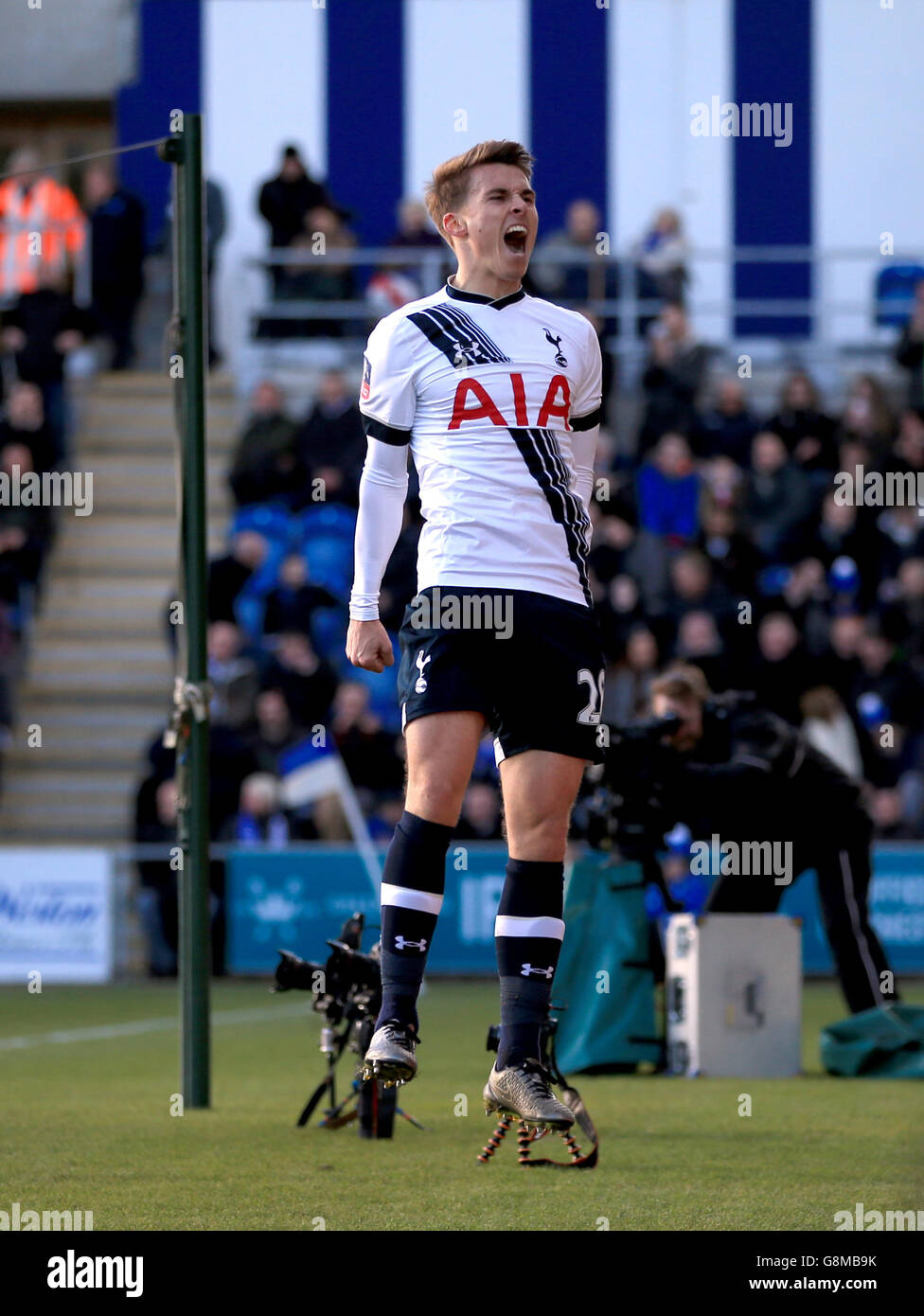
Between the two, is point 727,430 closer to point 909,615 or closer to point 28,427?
point 909,615

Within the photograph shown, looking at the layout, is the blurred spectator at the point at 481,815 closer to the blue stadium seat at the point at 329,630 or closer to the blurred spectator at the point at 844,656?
the blue stadium seat at the point at 329,630

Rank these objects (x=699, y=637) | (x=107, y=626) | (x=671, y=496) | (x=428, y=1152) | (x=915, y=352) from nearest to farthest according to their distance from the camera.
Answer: (x=428, y=1152) < (x=699, y=637) < (x=671, y=496) < (x=915, y=352) < (x=107, y=626)

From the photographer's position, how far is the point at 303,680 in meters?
16.8

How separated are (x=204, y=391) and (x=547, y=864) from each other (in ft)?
11.5

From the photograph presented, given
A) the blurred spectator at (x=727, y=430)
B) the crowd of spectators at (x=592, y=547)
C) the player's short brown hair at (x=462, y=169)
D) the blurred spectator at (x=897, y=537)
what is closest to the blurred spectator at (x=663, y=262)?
the crowd of spectators at (x=592, y=547)

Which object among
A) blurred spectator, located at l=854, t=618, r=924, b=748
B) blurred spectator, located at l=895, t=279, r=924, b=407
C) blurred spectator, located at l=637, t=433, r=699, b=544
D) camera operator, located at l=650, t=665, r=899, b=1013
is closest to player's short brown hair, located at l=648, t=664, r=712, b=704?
camera operator, located at l=650, t=665, r=899, b=1013

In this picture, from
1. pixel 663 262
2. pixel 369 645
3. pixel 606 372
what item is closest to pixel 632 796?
pixel 369 645

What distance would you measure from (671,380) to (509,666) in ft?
44.1

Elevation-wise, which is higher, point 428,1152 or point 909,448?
point 909,448

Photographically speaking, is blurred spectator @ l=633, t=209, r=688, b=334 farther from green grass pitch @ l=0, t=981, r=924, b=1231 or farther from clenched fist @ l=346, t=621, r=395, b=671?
clenched fist @ l=346, t=621, r=395, b=671

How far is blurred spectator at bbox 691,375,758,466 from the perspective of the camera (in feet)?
59.4

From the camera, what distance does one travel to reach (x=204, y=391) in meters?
8.36

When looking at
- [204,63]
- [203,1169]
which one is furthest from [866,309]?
[203,1169]

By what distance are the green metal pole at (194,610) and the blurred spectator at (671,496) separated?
31.5 feet
